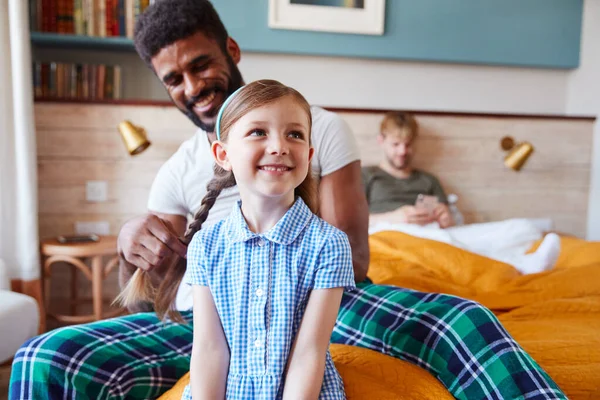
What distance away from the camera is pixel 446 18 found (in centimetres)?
275

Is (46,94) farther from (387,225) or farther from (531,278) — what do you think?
(531,278)

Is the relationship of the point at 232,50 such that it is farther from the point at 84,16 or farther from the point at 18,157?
the point at 84,16

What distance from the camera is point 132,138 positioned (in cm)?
224

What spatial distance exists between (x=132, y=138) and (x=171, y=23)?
3.65 ft

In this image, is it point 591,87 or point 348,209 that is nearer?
point 348,209

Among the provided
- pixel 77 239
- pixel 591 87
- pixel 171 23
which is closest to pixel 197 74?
pixel 171 23

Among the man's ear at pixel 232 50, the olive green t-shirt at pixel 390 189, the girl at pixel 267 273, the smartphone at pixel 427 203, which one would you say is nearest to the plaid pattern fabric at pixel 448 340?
the girl at pixel 267 273

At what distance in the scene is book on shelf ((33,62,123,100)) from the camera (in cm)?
240

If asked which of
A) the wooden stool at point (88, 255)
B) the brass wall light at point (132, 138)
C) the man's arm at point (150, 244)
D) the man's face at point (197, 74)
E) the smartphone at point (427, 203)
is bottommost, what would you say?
the wooden stool at point (88, 255)

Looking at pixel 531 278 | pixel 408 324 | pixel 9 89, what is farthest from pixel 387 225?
pixel 9 89

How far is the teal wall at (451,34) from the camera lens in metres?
2.60

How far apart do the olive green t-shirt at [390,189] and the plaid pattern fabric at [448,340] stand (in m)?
1.40

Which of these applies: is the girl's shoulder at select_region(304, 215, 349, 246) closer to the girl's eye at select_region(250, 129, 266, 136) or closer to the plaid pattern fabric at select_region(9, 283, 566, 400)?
the girl's eye at select_region(250, 129, 266, 136)

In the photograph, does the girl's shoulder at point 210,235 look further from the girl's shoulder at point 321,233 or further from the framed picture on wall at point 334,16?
the framed picture on wall at point 334,16
